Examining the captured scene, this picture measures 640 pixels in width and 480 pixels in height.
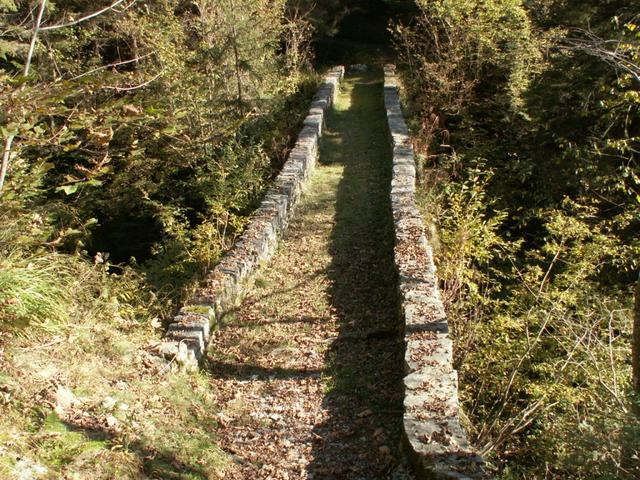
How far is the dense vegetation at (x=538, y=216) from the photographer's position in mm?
5074

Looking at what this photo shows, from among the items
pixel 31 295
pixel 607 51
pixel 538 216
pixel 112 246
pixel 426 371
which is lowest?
pixel 112 246

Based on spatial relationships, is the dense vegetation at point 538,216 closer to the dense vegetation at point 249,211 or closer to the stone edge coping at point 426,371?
the dense vegetation at point 249,211

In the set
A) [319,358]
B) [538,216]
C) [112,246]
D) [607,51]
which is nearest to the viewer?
[607,51]

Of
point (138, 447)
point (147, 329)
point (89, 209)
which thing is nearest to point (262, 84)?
point (89, 209)

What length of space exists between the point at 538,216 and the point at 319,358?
363cm

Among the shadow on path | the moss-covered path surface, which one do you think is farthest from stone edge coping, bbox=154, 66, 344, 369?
the shadow on path

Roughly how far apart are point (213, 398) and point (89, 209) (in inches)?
285

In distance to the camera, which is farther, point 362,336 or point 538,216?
point 538,216

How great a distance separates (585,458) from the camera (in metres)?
4.21

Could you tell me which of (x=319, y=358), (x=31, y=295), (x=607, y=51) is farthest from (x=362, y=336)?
(x=607, y=51)

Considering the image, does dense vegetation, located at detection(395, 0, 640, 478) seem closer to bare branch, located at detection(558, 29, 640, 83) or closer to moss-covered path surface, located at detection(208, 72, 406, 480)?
bare branch, located at detection(558, 29, 640, 83)

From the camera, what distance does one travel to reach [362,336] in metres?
6.26

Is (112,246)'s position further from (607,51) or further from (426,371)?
(607,51)

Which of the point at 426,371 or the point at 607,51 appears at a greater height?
the point at 607,51
